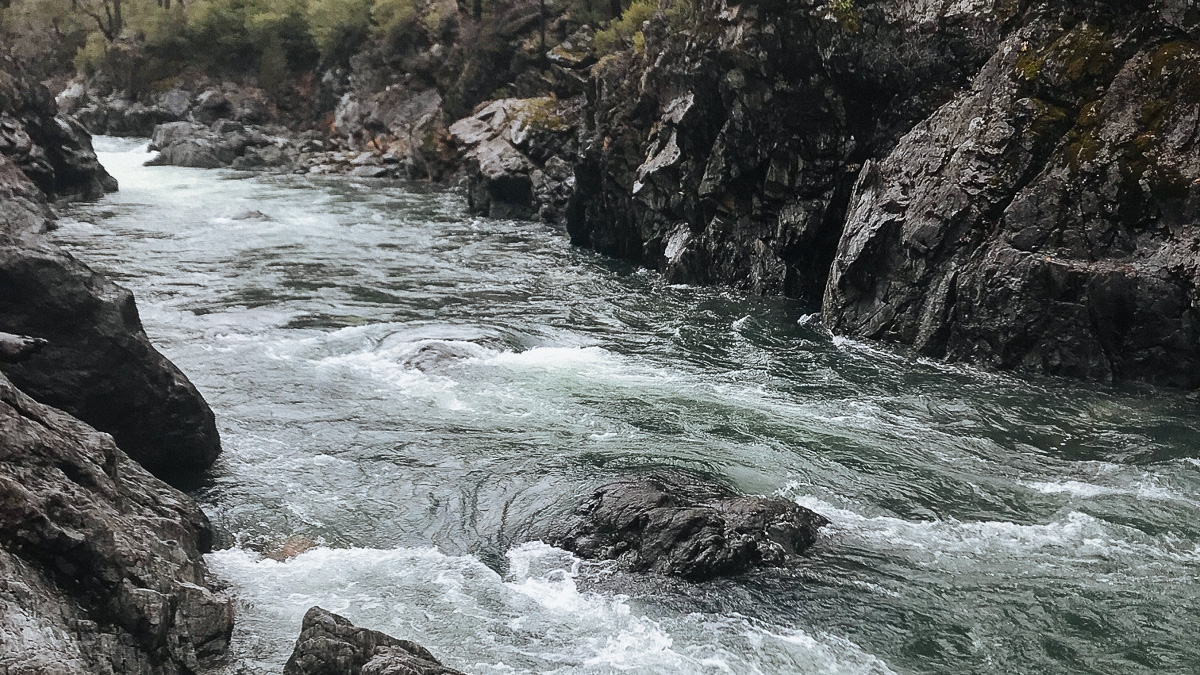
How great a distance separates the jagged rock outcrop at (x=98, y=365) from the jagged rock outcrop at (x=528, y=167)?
24.6 meters

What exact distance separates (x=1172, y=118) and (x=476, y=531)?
14513 millimetres

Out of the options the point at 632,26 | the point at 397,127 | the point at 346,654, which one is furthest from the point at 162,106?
the point at 346,654

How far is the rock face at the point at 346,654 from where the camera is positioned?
7520 mm

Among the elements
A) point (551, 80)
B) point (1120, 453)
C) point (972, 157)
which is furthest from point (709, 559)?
point (551, 80)

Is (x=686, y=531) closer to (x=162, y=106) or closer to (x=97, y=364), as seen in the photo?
(x=97, y=364)

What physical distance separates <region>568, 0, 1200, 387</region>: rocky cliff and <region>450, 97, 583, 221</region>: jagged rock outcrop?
9.02 m

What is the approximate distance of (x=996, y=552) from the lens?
11.1m

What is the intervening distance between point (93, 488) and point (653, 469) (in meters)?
7.01

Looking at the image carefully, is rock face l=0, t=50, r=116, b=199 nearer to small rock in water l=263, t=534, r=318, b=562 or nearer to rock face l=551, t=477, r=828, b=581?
small rock in water l=263, t=534, r=318, b=562

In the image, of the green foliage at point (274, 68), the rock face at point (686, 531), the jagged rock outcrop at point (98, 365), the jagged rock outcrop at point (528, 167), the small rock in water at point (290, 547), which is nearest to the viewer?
the rock face at point (686, 531)

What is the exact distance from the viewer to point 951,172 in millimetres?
19719

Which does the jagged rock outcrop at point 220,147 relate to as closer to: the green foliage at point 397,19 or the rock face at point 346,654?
the green foliage at point 397,19

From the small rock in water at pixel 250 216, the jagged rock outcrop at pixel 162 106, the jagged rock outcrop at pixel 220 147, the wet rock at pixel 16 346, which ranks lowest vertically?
the small rock in water at pixel 250 216

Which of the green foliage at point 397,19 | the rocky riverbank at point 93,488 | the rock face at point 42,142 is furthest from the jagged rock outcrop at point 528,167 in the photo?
the rocky riverbank at point 93,488
